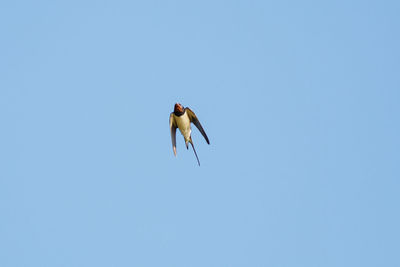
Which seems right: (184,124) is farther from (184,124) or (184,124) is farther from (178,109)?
(178,109)

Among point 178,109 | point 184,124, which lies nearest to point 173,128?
point 184,124

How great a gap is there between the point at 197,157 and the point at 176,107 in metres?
0.92

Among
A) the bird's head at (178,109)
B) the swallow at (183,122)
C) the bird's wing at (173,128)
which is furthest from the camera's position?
the bird's wing at (173,128)

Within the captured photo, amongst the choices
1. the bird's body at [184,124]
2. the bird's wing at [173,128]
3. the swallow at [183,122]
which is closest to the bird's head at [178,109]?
the swallow at [183,122]

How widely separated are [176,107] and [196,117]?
0.59 metres

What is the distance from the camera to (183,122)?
62.0 feet

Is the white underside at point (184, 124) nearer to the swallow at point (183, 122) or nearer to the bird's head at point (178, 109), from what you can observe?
the swallow at point (183, 122)

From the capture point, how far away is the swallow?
1877 cm

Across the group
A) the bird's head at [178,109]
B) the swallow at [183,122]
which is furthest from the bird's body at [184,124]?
the bird's head at [178,109]

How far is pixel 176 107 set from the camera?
1866 centimetres

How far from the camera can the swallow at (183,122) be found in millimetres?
18766

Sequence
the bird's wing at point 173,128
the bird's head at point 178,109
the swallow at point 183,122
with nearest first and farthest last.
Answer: the bird's head at point 178,109
the swallow at point 183,122
the bird's wing at point 173,128

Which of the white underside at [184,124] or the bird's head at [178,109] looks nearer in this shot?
the bird's head at [178,109]

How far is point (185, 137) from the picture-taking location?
19.1 m
